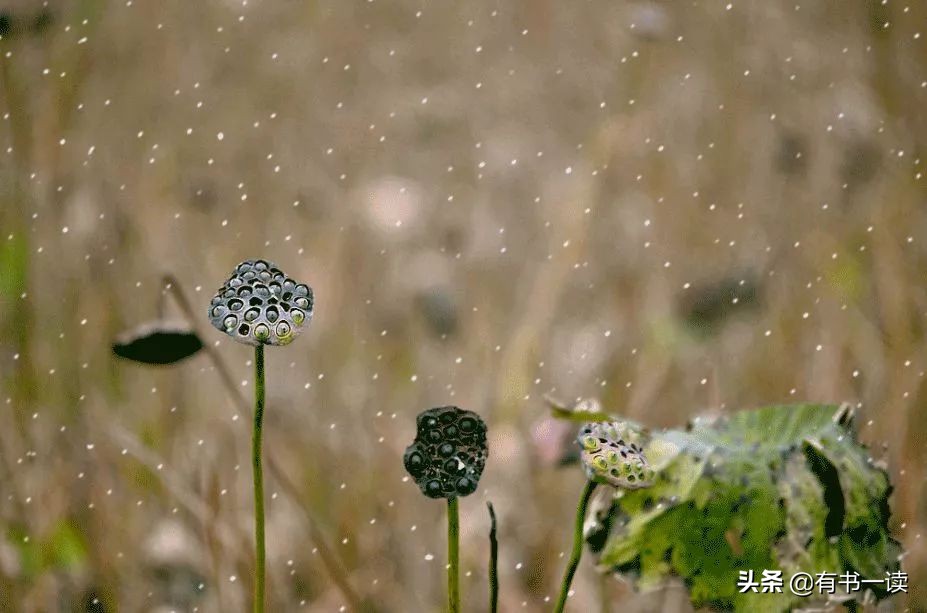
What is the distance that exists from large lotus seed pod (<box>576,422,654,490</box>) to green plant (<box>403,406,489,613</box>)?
0.03 metres

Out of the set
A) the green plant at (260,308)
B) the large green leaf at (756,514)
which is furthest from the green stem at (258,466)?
the large green leaf at (756,514)

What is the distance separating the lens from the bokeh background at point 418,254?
0.56 metres

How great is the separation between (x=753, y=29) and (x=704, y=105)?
0.32ft

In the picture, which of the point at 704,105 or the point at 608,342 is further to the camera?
the point at 704,105

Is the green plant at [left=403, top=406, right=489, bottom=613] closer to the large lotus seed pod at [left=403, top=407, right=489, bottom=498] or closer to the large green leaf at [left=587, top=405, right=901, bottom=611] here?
the large lotus seed pod at [left=403, top=407, right=489, bottom=498]

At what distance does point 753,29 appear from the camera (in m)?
0.86

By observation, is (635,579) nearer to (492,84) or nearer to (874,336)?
(874,336)

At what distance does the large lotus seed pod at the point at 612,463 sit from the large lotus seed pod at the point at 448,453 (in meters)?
0.03

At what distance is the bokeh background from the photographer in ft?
1.82

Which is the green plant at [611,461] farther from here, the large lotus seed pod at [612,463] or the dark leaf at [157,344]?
the dark leaf at [157,344]

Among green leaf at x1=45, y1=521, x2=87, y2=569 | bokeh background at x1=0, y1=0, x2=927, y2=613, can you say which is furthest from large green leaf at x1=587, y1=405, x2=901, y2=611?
green leaf at x1=45, y1=521, x2=87, y2=569

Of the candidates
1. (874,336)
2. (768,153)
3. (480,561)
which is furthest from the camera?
(768,153)

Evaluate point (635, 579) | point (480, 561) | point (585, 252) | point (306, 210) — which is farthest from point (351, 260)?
point (635, 579)

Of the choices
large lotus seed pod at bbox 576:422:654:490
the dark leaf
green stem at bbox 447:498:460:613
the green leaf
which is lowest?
the green leaf
